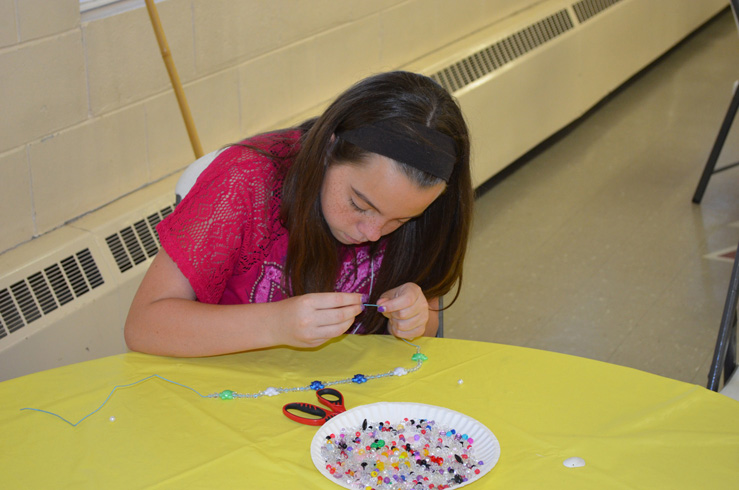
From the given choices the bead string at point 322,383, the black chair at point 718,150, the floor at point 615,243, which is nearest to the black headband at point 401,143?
the bead string at point 322,383

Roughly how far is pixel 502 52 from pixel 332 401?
2865mm

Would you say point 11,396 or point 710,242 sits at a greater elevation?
point 11,396

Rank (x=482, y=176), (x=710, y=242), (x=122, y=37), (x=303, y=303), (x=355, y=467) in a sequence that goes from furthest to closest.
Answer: (x=482, y=176) < (x=710, y=242) < (x=122, y=37) < (x=303, y=303) < (x=355, y=467)

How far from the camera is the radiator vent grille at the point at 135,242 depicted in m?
2.26

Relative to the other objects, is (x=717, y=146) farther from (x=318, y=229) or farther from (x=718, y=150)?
(x=318, y=229)

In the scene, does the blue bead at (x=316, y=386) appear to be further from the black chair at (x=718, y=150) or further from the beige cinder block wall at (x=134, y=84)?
the black chair at (x=718, y=150)

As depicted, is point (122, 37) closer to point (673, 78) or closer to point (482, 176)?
point (482, 176)

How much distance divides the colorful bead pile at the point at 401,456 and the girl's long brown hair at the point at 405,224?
1.21ft

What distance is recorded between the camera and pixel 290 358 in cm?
142

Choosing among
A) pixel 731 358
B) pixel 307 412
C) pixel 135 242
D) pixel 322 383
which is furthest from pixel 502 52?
pixel 307 412

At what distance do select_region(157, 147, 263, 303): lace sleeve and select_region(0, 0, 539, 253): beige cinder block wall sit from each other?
828mm

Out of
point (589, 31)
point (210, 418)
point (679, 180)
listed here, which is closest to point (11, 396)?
point (210, 418)

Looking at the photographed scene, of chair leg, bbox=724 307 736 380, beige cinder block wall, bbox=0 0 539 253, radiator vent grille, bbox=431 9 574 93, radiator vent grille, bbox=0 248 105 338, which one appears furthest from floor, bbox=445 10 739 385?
radiator vent grille, bbox=0 248 105 338

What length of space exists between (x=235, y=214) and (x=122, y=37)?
1.04 m
